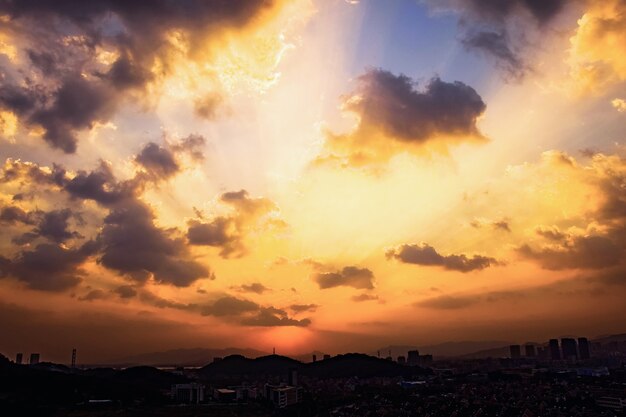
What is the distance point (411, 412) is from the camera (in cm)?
8350

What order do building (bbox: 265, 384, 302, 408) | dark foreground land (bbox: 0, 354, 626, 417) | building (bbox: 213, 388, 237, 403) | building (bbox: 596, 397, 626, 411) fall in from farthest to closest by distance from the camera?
building (bbox: 213, 388, 237, 403), building (bbox: 265, 384, 302, 408), building (bbox: 596, 397, 626, 411), dark foreground land (bbox: 0, 354, 626, 417)

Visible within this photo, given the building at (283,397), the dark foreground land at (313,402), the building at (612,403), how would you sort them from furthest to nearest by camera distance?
the building at (283,397), the building at (612,403), the dark foreground land at (313,402)

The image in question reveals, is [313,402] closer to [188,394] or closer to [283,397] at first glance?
[283,397]

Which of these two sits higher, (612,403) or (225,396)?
(612,403)

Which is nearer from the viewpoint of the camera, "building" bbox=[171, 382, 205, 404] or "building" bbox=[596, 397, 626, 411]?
"building" bbox=[596, 397, 626, 411]

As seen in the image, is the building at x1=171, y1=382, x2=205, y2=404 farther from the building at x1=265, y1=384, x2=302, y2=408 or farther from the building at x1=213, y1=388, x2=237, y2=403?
the building at x1=265, y1=384, x2=302, y2=408

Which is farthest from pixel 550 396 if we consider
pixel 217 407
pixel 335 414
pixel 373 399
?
pixel 217 407

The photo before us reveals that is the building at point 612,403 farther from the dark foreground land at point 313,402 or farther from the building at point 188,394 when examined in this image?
the building at point 188,394

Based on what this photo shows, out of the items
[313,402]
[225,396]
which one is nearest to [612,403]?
[313,402]

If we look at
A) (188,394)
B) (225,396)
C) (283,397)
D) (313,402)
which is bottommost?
(225,396)

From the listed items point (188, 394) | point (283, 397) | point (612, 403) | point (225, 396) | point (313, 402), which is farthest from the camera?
point (225, 396)

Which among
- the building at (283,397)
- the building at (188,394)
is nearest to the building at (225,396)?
the building at (188,394)

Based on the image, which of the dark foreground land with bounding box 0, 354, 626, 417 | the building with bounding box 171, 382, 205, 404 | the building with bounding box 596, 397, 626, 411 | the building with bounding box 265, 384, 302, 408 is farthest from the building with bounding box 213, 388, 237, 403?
the building with bounding box 596, 397, 626, 411

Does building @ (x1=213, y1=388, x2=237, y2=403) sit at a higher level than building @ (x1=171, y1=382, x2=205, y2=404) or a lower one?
lower
